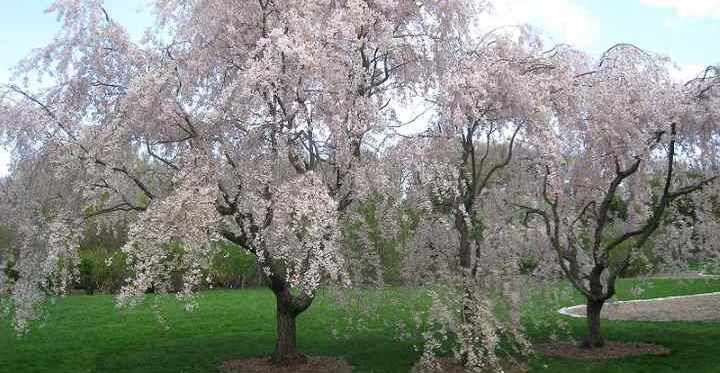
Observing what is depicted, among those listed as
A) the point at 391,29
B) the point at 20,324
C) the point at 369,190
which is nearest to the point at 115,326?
the point at 20,324

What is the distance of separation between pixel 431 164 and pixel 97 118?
4.94 m

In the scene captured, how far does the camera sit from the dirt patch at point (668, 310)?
594 inches

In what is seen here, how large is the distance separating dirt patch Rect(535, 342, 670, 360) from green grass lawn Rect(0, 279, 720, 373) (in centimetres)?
33

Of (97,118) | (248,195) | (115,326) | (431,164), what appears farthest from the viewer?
(115,326)

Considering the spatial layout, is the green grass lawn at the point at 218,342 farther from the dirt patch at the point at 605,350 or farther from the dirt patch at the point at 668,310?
the dirt patch at the point at 668,310

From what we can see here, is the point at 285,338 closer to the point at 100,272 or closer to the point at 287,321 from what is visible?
the point at 287,321

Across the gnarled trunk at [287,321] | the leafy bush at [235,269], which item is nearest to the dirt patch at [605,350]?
the gnarled trunk at [287,321]

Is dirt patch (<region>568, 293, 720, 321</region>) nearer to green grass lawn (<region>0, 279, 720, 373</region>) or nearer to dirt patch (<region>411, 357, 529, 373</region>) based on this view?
green grass lawn (<region>0, 279, 720, 373</region>)

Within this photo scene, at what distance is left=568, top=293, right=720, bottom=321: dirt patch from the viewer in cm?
1509

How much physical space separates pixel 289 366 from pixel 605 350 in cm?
544

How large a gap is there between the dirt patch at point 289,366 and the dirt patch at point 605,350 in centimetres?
360

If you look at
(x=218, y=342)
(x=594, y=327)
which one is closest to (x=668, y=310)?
(x=594, y=327)

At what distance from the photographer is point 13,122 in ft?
28.1

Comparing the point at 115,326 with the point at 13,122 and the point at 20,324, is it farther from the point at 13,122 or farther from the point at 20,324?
the point at 13,122
